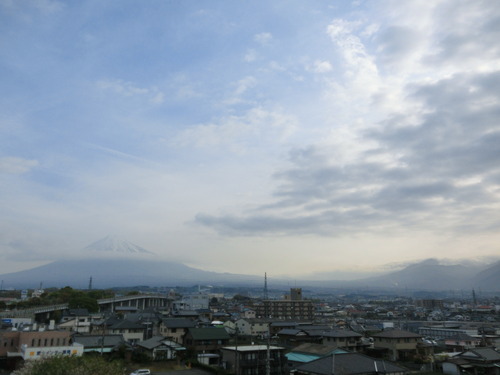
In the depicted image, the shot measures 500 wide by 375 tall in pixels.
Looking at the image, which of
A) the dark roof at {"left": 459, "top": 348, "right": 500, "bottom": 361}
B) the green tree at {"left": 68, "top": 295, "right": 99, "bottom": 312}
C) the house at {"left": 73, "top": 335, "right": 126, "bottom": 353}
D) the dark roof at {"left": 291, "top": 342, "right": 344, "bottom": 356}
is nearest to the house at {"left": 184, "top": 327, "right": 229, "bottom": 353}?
the house at {"left": 73, "top": 335, "right": 126, "bottom": 353}

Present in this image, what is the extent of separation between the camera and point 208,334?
38.0 m

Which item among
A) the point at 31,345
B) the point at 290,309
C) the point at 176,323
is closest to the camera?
the point at 31,345

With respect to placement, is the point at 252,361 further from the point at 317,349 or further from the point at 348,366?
the point at 348,366

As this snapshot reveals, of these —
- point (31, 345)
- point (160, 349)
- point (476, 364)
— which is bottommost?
point (476, 364)

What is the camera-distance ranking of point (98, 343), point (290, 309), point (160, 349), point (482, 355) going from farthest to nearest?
point (290, 309), point (160, 349), point (98, 343), point (482, 355)

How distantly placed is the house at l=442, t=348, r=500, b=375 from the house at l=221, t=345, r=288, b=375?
13122 mm

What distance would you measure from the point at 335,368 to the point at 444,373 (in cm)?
1460

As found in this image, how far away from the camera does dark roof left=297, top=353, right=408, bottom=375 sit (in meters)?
20.0

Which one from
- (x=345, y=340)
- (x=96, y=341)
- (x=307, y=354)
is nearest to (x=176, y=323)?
(x=96, y=341)

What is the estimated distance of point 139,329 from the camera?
42.1 meters

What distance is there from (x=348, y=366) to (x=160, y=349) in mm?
19714

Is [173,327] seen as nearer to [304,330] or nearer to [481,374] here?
[304,330]

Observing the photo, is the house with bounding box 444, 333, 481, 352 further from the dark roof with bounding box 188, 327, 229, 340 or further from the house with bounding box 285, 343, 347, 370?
the dark roof with bounding box 188, 327, 229, 340

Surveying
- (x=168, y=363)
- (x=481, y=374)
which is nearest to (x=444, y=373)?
(x=481, y=374)
